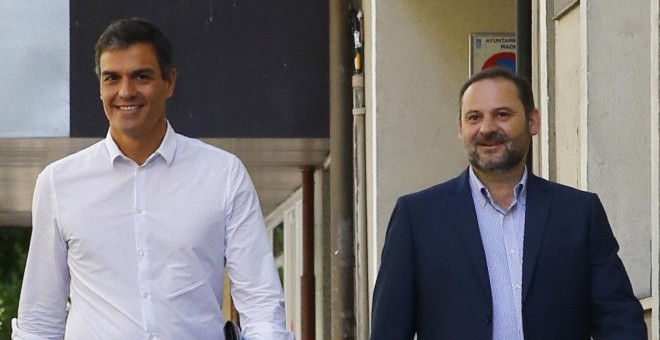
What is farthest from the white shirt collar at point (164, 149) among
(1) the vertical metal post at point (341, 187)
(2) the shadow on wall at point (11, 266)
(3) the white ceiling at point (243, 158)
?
(2) the shadow on wall at point (11, 266)

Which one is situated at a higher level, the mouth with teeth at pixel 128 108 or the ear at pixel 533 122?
the mouth with teeth at pixel 128 108

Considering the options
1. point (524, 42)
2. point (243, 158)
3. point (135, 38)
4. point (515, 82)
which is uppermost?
point (524, 42)

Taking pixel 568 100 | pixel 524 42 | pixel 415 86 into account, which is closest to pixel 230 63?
pixel 415 86

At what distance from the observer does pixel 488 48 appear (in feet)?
36.9

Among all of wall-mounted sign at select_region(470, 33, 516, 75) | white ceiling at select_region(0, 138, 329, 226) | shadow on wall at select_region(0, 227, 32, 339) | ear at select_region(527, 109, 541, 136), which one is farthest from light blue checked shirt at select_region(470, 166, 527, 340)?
shadow on wall at select_region(0, 227, 32, 339)

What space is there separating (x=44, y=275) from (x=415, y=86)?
6.65m

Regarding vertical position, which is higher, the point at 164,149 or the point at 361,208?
the point at 164,149

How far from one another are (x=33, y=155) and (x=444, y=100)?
15.7ft

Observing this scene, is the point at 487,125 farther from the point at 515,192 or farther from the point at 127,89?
the point at 127,89

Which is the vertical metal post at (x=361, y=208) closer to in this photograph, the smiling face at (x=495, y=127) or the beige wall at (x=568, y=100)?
the beige wall at (x=568, y=100)

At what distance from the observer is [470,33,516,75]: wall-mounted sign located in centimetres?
1108

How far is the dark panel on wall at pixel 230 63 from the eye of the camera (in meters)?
12.5

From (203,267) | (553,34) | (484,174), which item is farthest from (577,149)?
(203,267)

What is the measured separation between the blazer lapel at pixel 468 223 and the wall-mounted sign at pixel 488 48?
19.6 feet
